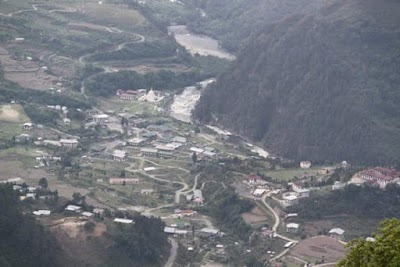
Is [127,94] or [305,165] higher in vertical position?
[305,165]

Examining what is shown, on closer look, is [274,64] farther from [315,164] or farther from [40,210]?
[40,210]

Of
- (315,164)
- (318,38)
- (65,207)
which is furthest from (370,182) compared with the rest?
(318,38)

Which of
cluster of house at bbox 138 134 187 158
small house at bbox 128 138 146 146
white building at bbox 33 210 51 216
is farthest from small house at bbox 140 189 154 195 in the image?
white building at bbox 33 210 51 216

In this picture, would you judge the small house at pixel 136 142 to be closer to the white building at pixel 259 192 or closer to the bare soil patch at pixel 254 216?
the white building at pixel 259 192

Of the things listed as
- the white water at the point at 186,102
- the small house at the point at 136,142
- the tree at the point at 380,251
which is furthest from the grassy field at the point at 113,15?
the tree at the point at 380,251

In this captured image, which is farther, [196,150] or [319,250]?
[196,150]

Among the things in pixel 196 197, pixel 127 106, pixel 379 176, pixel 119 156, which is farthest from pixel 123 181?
pixel 127 106

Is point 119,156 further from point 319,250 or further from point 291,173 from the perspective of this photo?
point 319,250
